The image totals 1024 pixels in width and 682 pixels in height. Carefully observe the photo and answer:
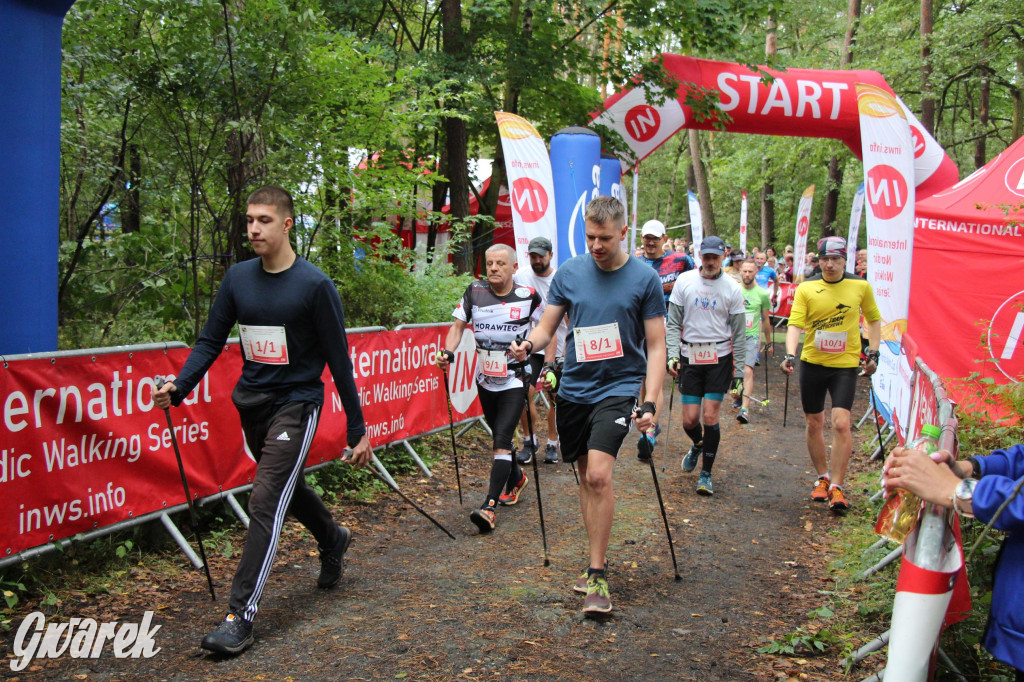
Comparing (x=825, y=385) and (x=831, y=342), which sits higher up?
(x=831, y=342)

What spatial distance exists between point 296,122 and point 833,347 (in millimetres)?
5143

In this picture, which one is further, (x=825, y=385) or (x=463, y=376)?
(x=463, y=376)

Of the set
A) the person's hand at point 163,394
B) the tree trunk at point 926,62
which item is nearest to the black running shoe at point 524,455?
the person's hand at point 163,394

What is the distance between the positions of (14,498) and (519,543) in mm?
3174

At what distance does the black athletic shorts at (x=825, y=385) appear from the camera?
725cm

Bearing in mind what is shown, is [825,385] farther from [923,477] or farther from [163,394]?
[163,394]

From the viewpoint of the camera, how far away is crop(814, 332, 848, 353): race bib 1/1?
7230 mm

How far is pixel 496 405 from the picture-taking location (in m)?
6.98

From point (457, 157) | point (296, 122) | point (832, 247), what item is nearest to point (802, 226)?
point (457, 157)

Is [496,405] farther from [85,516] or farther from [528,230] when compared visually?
[528,230]

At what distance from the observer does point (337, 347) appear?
4477 millimetres

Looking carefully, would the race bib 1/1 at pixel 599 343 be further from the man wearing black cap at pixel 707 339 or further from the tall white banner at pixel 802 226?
the tall white banner at pixel 802 226

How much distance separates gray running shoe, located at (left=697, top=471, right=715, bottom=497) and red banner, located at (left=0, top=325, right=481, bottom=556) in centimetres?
349

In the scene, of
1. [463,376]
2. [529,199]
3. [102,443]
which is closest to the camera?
[102,443]
